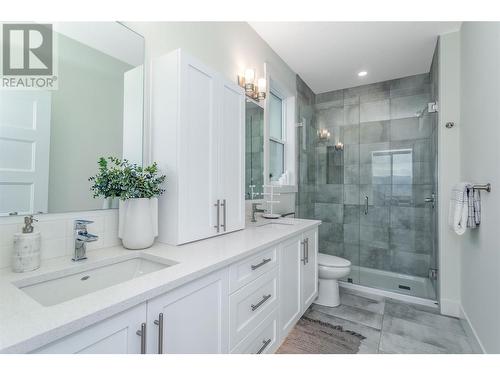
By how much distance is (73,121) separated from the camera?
1171 millimetres

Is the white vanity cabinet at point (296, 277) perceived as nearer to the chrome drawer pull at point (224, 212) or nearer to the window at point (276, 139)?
the chrome drawer pull at point (224, 212)

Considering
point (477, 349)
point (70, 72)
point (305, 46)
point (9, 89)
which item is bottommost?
point (477, 349)

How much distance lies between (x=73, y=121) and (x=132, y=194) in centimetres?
44

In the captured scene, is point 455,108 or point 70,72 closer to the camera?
point 70,72

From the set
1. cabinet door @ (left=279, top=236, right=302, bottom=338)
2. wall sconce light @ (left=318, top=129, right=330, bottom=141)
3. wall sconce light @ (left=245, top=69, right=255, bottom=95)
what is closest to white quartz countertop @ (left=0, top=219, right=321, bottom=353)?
cabinet door @ (left=279, top=236, right=302, bottom=338)

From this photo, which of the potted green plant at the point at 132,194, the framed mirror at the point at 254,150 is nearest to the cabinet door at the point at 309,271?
the framed mirror at the point at 254,150

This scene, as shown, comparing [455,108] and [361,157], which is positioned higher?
[455,108]

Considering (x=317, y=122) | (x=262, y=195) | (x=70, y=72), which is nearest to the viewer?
(x=70, y=72)

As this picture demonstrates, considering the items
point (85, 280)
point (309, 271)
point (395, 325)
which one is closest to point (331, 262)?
point (309, 271)

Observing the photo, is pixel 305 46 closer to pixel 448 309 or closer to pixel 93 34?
pixel 93 34

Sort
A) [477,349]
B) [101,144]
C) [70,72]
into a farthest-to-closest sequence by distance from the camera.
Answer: [477,349] < [101,144] < [70,72]

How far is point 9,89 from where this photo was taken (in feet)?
3.25
